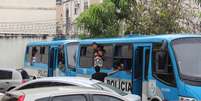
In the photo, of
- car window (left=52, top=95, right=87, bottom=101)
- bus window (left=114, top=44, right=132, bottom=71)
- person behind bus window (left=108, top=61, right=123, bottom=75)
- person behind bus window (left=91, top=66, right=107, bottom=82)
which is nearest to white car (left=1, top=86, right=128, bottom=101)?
car window (left=52, top=95, right=87, bottom=101)

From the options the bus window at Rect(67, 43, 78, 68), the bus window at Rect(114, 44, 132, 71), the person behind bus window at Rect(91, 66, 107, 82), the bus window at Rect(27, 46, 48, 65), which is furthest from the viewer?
the bus window at Rect(27, 46, 48, 65)

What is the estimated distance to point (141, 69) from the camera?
16.4m

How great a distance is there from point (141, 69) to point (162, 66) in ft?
4.77

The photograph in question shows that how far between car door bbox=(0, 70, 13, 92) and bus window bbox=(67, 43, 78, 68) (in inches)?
103

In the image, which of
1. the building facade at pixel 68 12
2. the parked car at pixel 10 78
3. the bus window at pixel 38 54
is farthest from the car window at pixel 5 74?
the building facade at pixel 68 12

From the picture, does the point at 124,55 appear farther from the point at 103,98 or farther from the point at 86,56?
the point at 103,98

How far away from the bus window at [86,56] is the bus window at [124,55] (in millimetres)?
1922

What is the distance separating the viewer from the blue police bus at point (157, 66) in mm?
14312

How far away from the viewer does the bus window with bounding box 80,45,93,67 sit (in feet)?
66.0

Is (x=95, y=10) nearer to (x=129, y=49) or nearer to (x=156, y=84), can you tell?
(x=129, y=49)

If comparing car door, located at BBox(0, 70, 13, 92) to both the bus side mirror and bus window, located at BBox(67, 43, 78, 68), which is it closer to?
bus window, located at BBox(67, 43, 78, 68)

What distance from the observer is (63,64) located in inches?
903

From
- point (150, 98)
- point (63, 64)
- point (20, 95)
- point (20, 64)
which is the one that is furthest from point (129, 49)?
point (20, 64)

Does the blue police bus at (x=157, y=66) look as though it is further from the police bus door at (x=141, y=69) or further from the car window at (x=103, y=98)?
the car window at (x=103, y=98)
